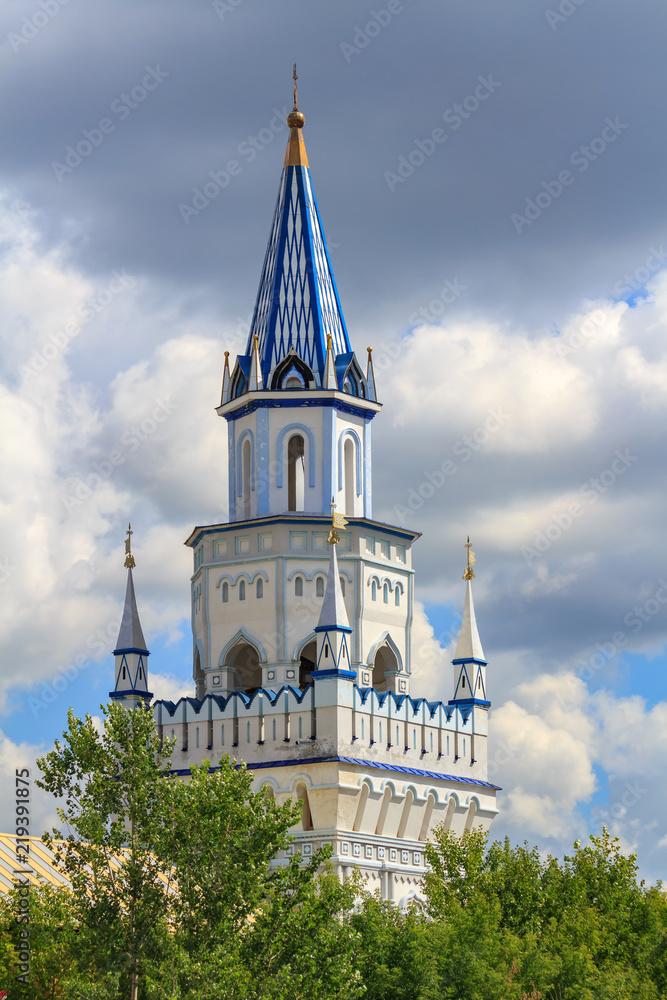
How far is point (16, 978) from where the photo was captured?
92.7 feet

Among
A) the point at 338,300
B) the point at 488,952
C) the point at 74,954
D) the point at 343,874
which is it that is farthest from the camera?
the point at 338,300

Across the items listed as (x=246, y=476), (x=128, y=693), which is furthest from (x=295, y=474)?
(x=128, y=693)

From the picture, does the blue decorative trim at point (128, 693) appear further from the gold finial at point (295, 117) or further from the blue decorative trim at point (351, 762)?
the gold finial at point (295, 117)

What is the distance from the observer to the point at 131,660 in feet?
143

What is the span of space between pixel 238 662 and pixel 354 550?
13.1ft

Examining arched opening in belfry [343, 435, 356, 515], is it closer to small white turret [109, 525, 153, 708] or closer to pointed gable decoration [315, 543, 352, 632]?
pointed gable decoration [315, 543, 352, 632]

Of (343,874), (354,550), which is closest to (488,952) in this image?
(343,874)

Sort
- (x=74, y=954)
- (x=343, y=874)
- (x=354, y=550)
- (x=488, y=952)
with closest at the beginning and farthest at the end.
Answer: (x=74, y=954) < (x=488, y=952) < (x=343, y=874) < (x=354, y=550)

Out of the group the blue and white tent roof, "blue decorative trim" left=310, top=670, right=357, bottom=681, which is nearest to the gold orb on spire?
the blue and white tent roof

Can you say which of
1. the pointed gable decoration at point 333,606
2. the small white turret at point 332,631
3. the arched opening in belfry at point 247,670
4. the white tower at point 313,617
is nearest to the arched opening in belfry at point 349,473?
the white tower at point 313,617

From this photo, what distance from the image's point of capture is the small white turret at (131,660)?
142 ft

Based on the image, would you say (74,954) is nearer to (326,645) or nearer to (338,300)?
(326,645)

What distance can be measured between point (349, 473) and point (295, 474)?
142 centimetres

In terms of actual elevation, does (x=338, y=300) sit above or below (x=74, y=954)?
above
